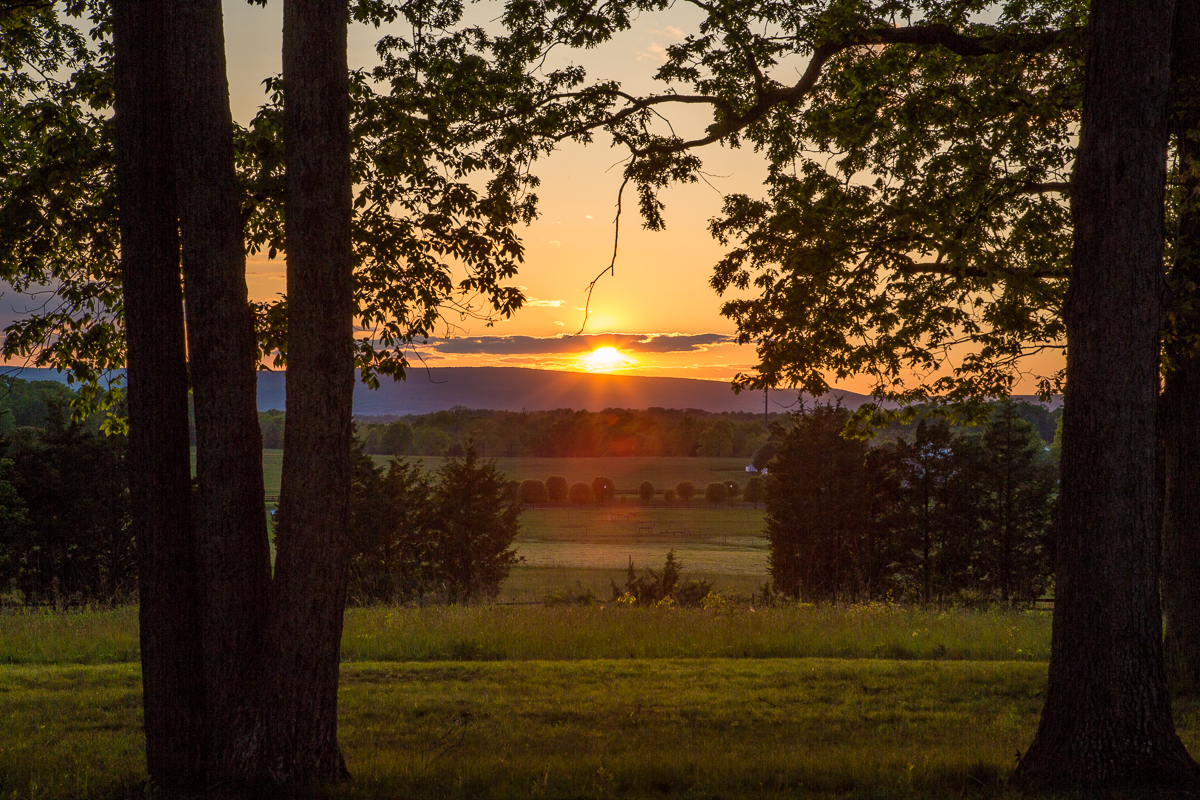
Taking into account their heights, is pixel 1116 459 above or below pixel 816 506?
above

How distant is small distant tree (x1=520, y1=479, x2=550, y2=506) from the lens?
115938 mm

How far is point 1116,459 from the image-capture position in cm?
609

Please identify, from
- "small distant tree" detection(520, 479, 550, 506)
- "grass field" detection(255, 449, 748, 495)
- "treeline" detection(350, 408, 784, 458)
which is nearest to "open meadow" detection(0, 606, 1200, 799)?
"small distant tree" detection(520, 479, 550, 506)

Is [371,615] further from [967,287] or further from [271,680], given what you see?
[967,287]

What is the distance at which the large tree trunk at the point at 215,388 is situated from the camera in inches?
233

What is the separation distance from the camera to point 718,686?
1043 centimetres

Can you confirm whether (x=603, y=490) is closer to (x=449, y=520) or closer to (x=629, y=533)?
(x=629, y=533)

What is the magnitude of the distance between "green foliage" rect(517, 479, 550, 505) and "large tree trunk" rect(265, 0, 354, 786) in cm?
10966

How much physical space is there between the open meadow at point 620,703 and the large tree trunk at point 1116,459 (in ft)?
2.87

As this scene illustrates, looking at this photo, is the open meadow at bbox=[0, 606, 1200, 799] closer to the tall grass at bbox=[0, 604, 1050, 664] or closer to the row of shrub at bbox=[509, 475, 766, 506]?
the tall grass at bbox=[0, 604, 1050, 664]

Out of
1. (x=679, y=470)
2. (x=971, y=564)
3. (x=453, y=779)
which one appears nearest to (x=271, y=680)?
(x=453, y=779)

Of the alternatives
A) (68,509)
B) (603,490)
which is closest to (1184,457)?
(68,509)

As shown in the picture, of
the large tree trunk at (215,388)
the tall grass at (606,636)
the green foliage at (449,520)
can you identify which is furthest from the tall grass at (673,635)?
the green foliage at (449,520)

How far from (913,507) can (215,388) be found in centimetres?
5073
